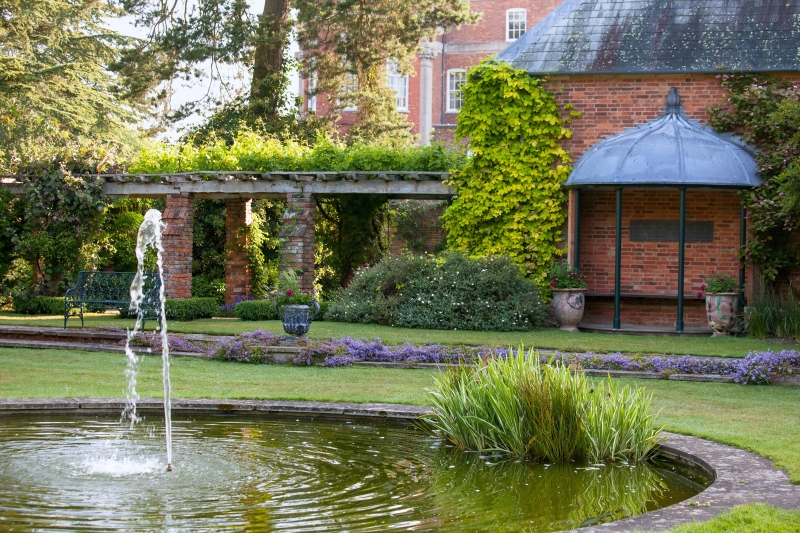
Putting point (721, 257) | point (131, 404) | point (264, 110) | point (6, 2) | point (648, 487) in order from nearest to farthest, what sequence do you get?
point (648, 487) → point (131, 404) → point (721, 257) → point (6, 2) → point (264, 110)

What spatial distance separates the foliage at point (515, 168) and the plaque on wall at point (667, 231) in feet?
4.97

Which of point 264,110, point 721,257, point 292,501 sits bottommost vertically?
point 292,501

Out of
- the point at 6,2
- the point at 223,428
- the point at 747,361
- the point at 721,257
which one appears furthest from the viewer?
the point at 6,2

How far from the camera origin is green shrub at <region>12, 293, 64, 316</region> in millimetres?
19391

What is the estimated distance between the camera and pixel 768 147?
640 inches

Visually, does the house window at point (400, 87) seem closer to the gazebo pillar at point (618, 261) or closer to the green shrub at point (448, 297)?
the green shrub at point (448, 297)

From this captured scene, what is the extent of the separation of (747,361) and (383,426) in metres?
5.33

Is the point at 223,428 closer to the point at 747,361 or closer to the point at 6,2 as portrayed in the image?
the point at 747,361

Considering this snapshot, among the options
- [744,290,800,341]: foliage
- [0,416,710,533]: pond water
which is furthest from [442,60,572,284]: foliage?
[0,416,710,533]: pond water

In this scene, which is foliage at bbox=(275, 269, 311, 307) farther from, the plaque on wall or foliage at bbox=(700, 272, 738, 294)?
foliage at bbox=(700, 272, 738, 294)

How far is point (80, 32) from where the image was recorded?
95.4 ft

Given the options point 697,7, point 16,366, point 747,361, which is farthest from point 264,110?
point 747,361

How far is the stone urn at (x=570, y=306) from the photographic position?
16125 mm

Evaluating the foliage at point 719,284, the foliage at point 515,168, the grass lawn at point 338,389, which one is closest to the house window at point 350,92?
the foliage at point 515,168
